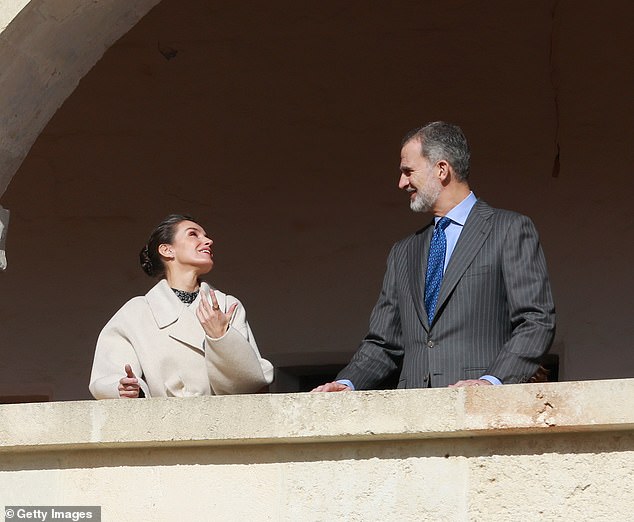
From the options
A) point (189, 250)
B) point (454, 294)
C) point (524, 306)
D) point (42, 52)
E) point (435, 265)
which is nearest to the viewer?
point (524, 306)

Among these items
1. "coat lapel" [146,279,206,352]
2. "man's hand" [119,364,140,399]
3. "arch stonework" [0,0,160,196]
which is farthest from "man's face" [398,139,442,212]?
"arch stonework" [0,0,160,196]

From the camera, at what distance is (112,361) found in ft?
14.8

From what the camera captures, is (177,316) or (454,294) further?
(177,316)

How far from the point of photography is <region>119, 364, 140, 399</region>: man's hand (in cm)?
428

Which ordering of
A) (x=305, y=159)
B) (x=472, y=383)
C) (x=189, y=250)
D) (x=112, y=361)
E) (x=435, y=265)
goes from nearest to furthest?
(x=472, y=383), (x=435, y=265), (x=112, y=361), (x=189, y=250), (x=305, y=159)

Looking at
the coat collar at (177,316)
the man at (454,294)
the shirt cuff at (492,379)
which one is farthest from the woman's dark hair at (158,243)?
the shirt cuff at (492,379)

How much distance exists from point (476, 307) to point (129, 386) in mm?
915

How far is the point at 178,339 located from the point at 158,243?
33 cm

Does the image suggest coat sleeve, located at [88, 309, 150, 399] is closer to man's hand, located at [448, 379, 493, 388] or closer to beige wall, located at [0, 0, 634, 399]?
man's hand, located at [448, 379, 493, 388]

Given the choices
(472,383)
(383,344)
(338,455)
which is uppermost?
(383,344)

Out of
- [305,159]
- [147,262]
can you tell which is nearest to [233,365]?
[147,262]

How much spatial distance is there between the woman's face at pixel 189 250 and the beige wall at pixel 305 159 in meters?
2.05

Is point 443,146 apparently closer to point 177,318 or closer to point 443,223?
point 443,223

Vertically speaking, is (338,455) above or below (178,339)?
below
